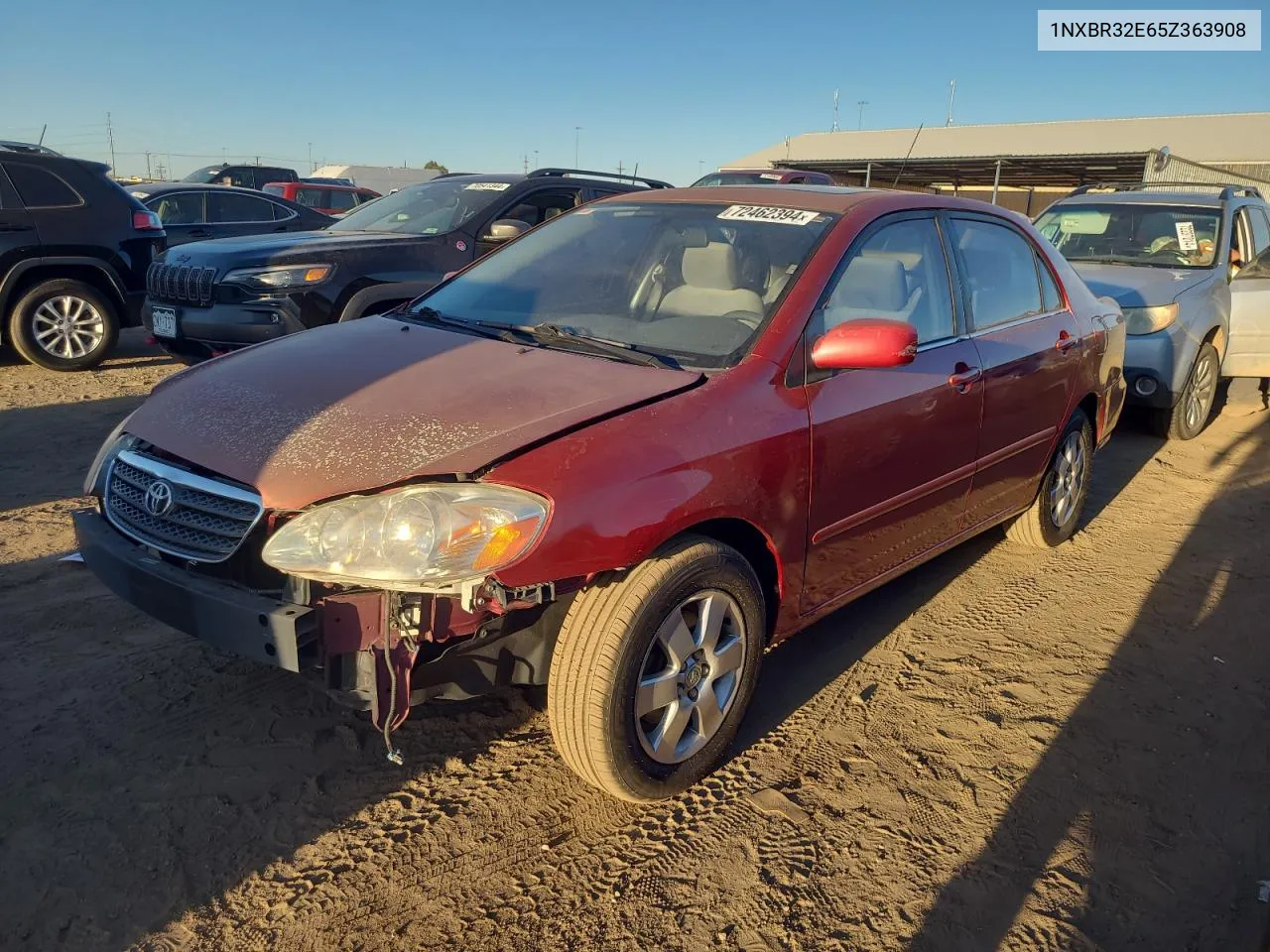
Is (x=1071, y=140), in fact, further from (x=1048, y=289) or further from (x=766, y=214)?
(x=766, y=214)

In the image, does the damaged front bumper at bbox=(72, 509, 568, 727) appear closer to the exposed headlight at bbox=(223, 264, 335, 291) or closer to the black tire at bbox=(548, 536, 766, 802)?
the black tire at bbox=(548, 536, 766, 802)

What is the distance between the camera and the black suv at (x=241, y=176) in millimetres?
17766

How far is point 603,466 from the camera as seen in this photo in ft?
7.63

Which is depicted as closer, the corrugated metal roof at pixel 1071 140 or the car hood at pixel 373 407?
the car hood at pixel 373 407

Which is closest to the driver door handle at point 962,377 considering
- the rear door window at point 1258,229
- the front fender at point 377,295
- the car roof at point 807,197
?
the car roof at point 807,197

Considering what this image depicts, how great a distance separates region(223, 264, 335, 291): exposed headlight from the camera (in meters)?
6.05

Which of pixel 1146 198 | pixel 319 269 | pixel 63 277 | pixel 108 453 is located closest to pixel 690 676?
pixel 108 453

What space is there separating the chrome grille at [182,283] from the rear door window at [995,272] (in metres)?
4.76

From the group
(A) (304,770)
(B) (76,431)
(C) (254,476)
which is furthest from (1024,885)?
(B) (76,431)

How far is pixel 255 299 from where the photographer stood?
6043 millimetres

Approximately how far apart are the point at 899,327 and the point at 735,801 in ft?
4.99

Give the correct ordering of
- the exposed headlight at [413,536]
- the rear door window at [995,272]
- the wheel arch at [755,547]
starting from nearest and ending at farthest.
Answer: the exposed headlight at [413,536] < the wheel arch at [755,547] < the rear door window at [995,272]

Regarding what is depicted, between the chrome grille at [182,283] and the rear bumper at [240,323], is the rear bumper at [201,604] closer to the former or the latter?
the rear bumper at [240,323]

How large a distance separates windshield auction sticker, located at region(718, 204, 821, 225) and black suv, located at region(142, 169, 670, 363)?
2794 millimetres
